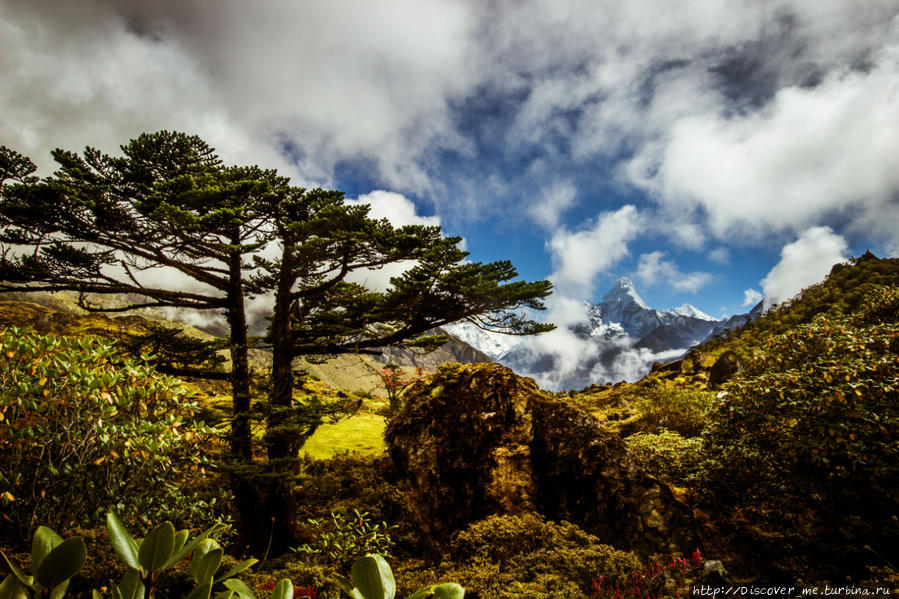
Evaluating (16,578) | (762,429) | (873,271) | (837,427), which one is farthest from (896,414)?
(873,271)

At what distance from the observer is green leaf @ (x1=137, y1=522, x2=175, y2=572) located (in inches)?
47.6

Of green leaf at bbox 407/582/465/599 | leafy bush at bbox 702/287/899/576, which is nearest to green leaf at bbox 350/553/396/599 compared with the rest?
green leaf at bbox 407/582/465/599

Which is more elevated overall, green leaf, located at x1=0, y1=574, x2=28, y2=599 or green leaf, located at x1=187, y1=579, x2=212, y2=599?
green leaf, located at x1=0, y1=574, x2=28, y2=599

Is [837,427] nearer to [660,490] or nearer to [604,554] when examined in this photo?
[660,490]

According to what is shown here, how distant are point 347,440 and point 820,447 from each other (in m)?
18.0

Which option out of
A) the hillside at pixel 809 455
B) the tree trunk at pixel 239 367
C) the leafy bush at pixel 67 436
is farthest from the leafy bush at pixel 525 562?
the tree trunk at pixel 239 367

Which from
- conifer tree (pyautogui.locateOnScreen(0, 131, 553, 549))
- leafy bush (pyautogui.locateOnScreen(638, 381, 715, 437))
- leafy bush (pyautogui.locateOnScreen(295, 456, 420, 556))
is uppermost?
conifer tree (pyautogui.locateOnScreen(0, 131, 553, 549))

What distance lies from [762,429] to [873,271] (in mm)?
39956

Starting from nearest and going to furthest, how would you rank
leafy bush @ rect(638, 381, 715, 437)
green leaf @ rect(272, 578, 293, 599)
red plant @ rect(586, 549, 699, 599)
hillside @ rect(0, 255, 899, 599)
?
green leaf @ rect(272, 578, 293, 599), red plant @ rect(586, 549, 699, 599), hillside @ rect(0, 255, 899, 599), leafy bush @ rect(638, 381, 715, 437)

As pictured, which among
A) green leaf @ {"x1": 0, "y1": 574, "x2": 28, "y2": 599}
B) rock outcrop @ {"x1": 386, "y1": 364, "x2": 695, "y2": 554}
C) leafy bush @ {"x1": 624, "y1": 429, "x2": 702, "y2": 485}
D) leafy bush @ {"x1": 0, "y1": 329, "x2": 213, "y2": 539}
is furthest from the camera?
leafy bush @ {"x1": 624, "y1": 429, "x2": 702, "y2": 485}

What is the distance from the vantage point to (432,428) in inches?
288

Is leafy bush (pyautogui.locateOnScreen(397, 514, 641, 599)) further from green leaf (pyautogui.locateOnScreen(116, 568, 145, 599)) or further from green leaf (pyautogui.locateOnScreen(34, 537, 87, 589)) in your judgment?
green leaf (pyautogui.locateOnScreen(34, 537, 87, 589))

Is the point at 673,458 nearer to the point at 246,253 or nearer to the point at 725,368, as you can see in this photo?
the point at 246,253

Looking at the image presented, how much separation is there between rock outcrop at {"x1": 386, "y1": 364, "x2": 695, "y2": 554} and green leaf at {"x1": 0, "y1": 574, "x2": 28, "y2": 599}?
19.3ft
